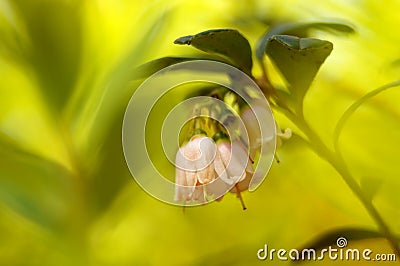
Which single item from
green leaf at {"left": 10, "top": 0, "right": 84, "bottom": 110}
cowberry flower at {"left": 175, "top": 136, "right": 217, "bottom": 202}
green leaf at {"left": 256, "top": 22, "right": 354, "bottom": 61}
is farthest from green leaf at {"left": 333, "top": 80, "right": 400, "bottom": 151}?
green leaf at {"left": 10, "top": 0, "right": 84, "bottom": 110}

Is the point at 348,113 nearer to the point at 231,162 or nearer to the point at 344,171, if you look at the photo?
the point at 344,171

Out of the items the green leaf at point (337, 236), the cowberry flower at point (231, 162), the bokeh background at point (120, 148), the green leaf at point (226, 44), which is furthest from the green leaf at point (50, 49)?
the green leaf at point (337, 236)

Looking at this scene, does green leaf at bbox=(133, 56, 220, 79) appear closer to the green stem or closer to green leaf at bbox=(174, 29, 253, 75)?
green leaf at bbox=(174, 29, 253, 75)

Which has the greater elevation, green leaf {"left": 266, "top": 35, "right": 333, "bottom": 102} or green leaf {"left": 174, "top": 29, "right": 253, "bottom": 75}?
green leaf {"left": 174, "top": 29, "right": 253, "bottom": 75}

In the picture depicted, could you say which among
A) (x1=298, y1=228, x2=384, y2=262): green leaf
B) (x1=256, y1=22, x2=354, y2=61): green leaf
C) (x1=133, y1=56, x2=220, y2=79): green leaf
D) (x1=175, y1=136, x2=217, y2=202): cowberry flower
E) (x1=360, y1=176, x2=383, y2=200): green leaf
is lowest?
(x1=298, y1=228, x2=384, y2=262): green leaf

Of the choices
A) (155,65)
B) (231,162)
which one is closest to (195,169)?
(231,162)

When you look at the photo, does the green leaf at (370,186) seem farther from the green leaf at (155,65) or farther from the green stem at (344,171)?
the green leaf at (155,65)
